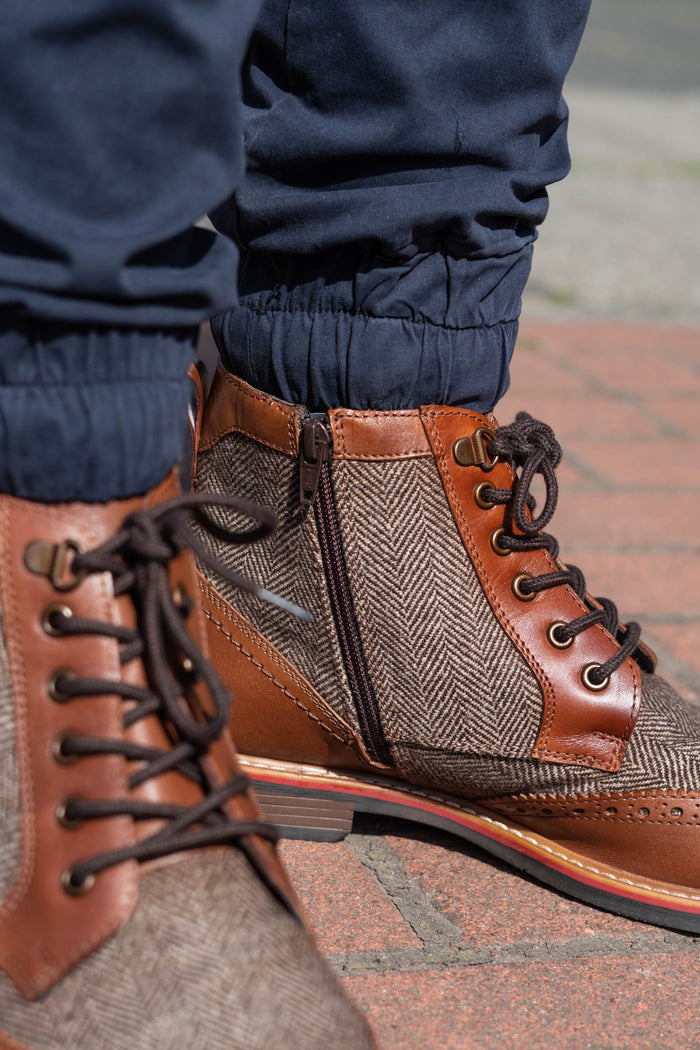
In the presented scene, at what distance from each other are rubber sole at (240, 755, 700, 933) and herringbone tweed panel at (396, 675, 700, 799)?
0.10 feet

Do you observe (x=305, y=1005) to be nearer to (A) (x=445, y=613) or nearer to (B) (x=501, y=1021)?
(B) (x=501, y=1021)

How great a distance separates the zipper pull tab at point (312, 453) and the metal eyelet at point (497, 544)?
7.3 inches

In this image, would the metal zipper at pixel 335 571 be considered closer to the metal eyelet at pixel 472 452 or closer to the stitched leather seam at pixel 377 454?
the stitched leather seam at pixel 377 454

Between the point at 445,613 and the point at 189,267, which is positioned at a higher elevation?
the point at 189,267

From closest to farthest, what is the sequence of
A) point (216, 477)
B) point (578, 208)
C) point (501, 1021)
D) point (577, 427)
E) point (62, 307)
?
1. point (62, 307)
2. point (501, 1021)
3. point (216, 477)
4. point (577, 427)
5. point (578, 208)

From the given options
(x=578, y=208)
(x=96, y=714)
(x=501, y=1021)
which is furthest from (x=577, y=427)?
(x=578, y=208)

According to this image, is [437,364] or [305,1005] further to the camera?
[437,364]

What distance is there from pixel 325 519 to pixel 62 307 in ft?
1.40

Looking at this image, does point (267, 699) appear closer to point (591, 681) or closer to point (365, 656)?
point (365, 656)

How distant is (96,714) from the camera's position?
0.78m

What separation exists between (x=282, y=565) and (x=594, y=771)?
380 millimetres

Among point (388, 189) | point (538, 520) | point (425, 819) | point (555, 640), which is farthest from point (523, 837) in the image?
point (388, 189)

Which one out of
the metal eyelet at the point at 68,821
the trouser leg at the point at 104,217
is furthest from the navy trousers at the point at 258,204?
the metal eyelet at the point at 68,821

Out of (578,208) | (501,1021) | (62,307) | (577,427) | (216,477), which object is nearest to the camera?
(62,307)
